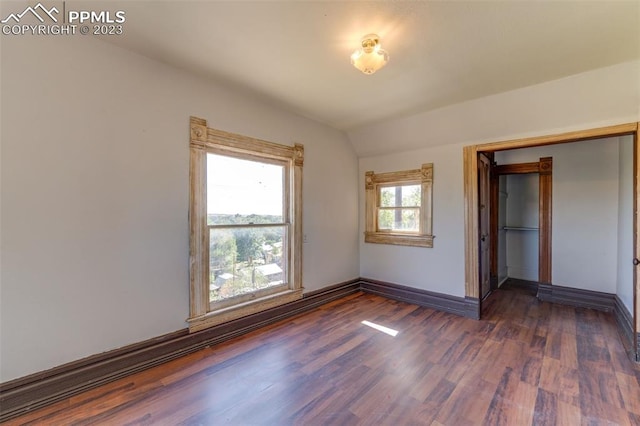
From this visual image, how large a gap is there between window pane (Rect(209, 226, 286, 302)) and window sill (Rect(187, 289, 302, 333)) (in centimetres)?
14

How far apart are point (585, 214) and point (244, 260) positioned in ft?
16.2

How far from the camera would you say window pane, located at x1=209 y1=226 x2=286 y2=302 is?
2873mm

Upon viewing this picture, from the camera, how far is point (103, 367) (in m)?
2.12

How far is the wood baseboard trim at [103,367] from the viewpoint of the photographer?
1.80 metres

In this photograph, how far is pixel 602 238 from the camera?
12.7 ft

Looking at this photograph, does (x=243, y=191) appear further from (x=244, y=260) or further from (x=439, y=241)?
(x=439, y=241)

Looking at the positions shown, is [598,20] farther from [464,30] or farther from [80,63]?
[80,63]

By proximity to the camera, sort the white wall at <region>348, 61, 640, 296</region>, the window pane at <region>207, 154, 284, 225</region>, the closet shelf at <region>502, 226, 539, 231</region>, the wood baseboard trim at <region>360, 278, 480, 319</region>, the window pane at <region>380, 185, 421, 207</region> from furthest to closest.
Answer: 1. the closet shelf at <region>502, 226, 539, 231</region>
2. the window pane at <region>380, 185, 421, 207</region>
3. the wood baseboard trim at <region>360, 278, 480, 319</region>
4. the window pane at <region>207, 154, 284, 225</region>
5. the white wall at <region>348, 61, 640, 296</region>

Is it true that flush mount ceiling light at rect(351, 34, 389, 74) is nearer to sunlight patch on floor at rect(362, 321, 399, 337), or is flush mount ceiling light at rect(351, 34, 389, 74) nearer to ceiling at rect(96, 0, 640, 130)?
ceiling at rect(96, 0, 640, 130)

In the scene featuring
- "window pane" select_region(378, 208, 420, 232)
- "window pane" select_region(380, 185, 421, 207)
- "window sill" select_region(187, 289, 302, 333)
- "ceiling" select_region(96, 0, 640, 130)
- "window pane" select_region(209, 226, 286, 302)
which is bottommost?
"window sill" select_region(187, 289, 302, 333)

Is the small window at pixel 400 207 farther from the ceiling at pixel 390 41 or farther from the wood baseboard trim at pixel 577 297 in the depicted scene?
the wood baseboard trim at pixel 577 297

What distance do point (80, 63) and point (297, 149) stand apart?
2.20 meters

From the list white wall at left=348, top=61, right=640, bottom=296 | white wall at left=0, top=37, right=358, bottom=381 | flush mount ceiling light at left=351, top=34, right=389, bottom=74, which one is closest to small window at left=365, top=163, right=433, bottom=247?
white wall at left=348, top=61, right=640, bottom=296

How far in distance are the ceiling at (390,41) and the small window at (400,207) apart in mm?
1482
